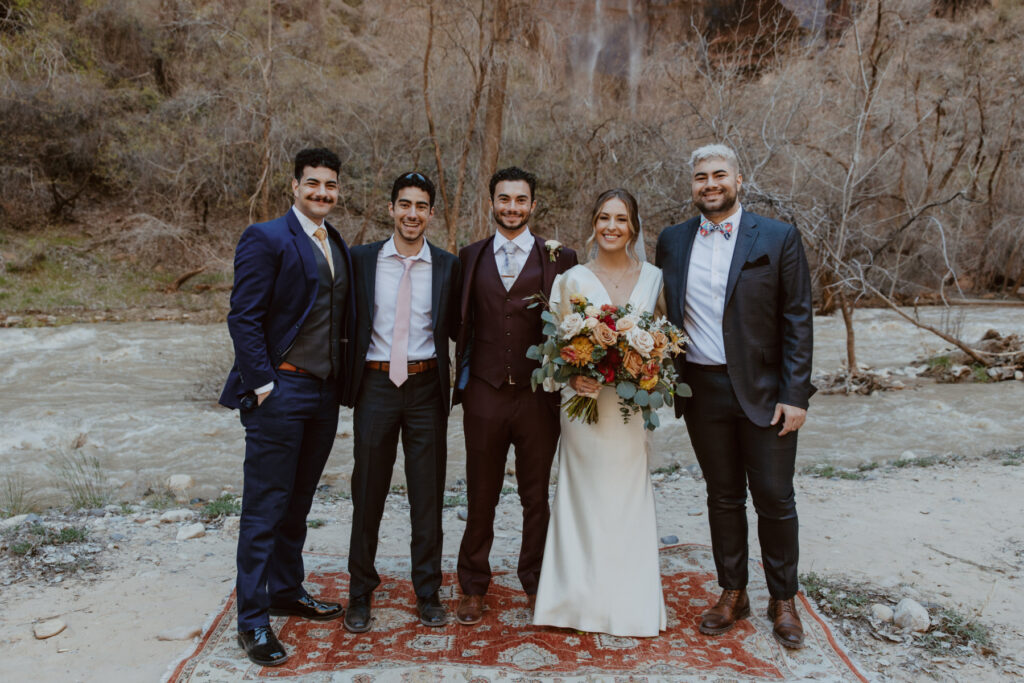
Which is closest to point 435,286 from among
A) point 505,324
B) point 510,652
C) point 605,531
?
point 505,324

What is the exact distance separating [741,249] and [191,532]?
4184mm

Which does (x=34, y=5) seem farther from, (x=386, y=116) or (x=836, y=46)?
(x=836, y=46)

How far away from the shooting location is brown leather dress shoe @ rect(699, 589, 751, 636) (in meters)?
3.66

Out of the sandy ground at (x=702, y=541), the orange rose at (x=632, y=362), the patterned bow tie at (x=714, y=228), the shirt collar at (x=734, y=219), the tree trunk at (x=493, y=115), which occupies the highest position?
the tree trunk at (x=493, y=115)

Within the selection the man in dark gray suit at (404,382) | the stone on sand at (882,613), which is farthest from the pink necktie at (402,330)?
the stone on sand at (882,613)

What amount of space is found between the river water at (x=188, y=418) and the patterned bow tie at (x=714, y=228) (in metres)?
4.53

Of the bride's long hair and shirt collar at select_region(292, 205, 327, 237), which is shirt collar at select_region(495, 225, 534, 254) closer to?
the bride's long hair

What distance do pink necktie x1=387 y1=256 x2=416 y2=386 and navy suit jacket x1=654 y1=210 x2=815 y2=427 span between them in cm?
160

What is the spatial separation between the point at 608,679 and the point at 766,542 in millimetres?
1099

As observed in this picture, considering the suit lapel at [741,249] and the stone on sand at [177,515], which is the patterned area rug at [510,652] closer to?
the suit lapel at [741,249]

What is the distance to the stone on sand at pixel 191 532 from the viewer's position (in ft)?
16.6

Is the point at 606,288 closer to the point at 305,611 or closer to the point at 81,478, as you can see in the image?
the point at 305,611

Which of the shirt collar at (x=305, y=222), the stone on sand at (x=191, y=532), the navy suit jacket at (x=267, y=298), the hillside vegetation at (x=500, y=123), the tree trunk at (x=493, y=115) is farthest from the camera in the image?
the hillside vegetation at (x=500, y=123)

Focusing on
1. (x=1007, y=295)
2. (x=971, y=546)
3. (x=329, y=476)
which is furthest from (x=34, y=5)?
(x=1007, y=295)
